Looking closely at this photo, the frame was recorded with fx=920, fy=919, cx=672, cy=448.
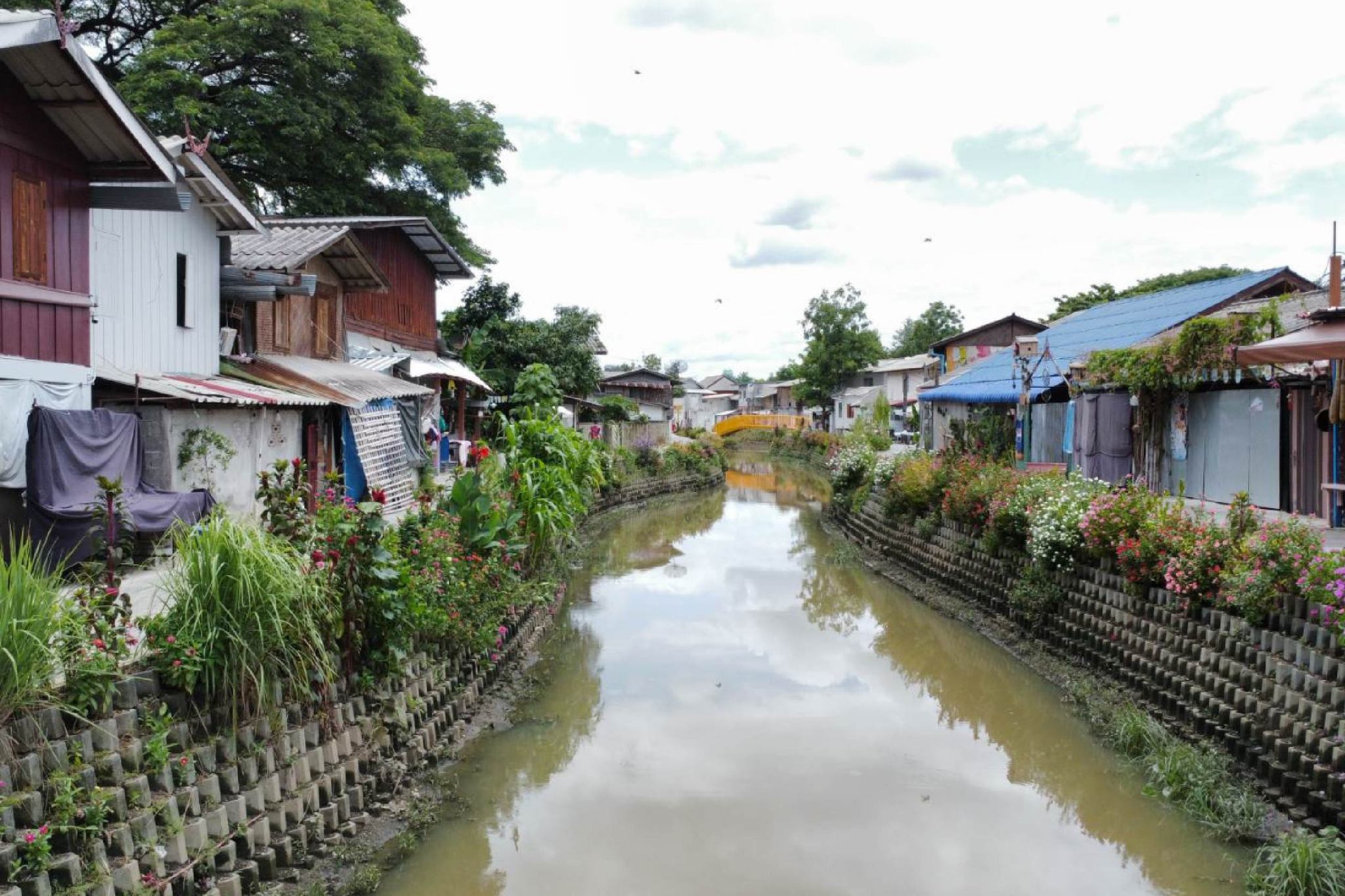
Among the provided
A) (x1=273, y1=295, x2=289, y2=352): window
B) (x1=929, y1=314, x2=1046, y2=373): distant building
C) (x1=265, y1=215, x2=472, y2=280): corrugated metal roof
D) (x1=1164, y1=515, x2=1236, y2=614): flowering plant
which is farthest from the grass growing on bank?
(x1=929, y1=314, x2=1046, y2=373): distant building

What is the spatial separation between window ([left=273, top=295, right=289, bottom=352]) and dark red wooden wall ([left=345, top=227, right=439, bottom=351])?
8.25 ft

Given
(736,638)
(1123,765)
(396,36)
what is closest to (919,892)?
(1123,765)

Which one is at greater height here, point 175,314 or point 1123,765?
point 175,314

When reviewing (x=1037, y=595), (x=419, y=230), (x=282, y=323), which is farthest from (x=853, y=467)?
(x=282, y=323)

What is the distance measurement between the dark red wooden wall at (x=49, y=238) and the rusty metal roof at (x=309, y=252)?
5007 mm

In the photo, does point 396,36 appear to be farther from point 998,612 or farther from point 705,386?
point 705,386

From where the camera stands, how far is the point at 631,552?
70.8ft

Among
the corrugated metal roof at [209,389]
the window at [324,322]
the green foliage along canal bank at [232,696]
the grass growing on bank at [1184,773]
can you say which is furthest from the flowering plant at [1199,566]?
the window at [324,322]

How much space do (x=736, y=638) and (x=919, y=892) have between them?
716 cm

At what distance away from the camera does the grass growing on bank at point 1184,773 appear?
7145mm

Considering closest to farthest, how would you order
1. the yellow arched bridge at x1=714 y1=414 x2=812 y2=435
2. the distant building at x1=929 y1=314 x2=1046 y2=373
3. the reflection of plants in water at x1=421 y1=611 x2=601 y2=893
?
the reflection of plants in water at x1=421 y1=611 x2=601 y2=893
the distant building at x1=929 y1=314 x2=1046 y2=373
the yellow arched bridge at x1=714 y1=414 x2=812 y2=435

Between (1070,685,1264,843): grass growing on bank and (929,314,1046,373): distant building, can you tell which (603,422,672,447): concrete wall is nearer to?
(929,314,1046,373): distant building

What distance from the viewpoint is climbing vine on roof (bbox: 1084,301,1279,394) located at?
1207cm

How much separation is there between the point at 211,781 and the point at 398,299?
57.7 ft
